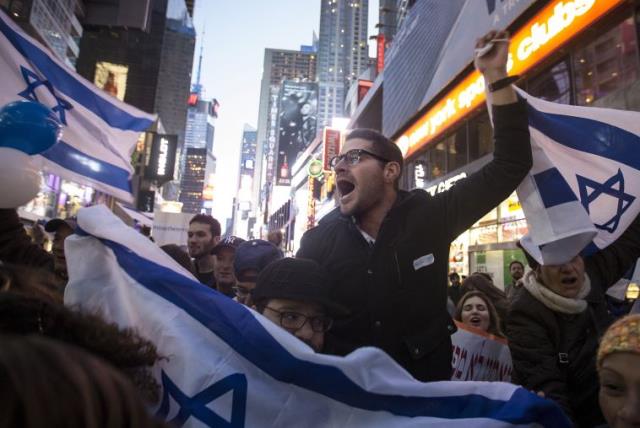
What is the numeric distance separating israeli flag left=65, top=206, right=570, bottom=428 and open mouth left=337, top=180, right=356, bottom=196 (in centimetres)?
113

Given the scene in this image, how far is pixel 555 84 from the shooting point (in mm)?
10719

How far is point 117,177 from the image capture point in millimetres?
5332

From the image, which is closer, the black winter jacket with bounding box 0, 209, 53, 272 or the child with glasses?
the child with glasses

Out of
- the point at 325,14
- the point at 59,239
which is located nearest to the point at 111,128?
the point at 59,239

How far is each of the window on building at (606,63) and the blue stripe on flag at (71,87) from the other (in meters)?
8.90

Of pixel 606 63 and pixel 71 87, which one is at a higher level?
pixel 606 63

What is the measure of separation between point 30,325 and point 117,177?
469cm

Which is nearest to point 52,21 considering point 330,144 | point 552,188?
point 330,144

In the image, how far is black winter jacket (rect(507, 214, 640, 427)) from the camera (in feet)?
7.52

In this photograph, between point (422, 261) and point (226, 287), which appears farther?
point (226, 287)

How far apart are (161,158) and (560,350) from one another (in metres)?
44.6

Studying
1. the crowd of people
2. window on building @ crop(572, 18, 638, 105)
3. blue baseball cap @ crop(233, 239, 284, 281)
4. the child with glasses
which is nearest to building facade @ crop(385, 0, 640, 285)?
window on building @ crop(572, 18, 638, 105)

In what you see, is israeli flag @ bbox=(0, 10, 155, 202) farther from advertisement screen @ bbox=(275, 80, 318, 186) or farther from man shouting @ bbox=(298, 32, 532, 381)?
advertisement screen @ bbox=(275, 80, 318, 186)

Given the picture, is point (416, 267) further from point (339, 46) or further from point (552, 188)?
point (339, 46)
